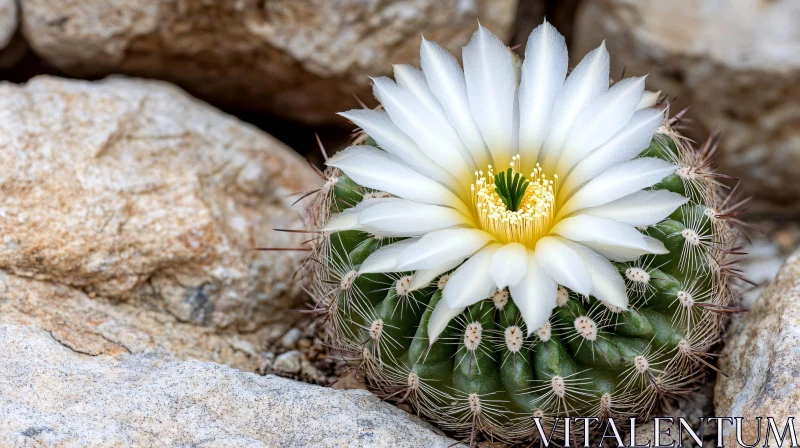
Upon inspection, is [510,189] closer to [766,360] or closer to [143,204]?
[766,360]

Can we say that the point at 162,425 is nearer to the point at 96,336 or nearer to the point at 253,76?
the point at 96,336

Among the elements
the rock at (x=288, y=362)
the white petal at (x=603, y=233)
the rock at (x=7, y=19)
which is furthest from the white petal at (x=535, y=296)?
the rock at (x=7, y=19)

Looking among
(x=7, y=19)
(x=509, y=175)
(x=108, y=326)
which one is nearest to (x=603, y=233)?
(x=509, y=175)

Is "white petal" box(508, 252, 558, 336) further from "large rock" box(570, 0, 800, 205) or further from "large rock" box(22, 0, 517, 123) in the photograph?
"large rock" box(570, 0, 800, 205)

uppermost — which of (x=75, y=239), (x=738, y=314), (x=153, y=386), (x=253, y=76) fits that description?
(x=253, y=76)

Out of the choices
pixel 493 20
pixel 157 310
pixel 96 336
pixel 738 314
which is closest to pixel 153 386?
pixel 96 336
